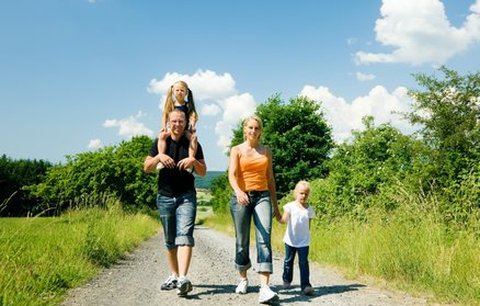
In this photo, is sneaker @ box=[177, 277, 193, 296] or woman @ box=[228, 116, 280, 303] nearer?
sneaker @ box=[177, 277, 193, 296]

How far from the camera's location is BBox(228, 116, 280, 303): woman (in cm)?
542

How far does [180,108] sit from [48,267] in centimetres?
271

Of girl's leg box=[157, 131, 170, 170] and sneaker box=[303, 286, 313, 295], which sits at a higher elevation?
girl's leg box=[157, 131, 170, 170]

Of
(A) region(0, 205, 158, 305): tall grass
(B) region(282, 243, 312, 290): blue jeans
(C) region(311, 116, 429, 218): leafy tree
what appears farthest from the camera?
(C) region(311, 116, 429, 218): leafy tree

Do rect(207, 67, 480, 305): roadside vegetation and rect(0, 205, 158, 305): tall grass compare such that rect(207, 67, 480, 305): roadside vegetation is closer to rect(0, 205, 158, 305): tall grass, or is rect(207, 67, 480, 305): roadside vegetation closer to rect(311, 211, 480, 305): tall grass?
rect(311, 211, 480, 305): tall grass

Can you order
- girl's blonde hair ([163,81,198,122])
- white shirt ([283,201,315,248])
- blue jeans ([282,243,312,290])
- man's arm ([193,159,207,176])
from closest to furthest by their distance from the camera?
1. man's arm ([193,159,207,176])
2. blue jeans ([282,243,312,290])
3. girl's blonde hair ([163,81,198,122])
4. white shirt ([283,201,315,248])

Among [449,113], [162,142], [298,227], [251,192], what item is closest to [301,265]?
[298,227]

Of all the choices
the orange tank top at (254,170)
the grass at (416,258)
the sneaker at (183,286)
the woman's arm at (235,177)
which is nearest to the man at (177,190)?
Answer: the sneaker at (183,286)

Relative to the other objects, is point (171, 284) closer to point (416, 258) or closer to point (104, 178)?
point (416, 258)

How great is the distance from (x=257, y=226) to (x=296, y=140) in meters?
35.5

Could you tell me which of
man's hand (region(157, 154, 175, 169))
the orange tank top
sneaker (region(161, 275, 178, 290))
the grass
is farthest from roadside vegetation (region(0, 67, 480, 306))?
the orange tank top

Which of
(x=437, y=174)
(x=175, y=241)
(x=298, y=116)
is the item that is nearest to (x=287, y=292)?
(x=175, y=241)

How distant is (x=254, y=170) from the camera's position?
550 centimetres

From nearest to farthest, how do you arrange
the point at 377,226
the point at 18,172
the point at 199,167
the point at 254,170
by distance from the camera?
the point at 254,170 < the point at 199,167 < the point at 377,226 < the point at 18,172
